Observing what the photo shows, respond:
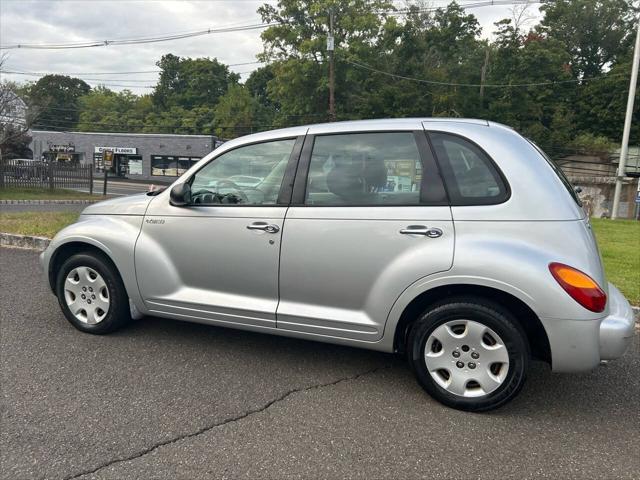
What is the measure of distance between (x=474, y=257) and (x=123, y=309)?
2.84m

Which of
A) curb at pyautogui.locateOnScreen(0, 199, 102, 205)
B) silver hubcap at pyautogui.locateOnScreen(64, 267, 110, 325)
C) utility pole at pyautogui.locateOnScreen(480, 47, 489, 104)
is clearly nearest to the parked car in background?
curb at pyautogui.locateOnScreen(0, 199, 102, 205)

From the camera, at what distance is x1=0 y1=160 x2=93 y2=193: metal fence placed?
22.0m

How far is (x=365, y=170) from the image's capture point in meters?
3.26

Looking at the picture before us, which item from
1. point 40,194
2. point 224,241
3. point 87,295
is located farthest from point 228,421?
point 40,194

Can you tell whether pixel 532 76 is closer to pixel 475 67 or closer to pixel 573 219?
pixel 475 67

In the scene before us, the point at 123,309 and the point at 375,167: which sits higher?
the point at 375,167

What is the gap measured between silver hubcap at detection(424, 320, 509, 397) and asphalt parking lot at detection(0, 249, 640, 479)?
192 mm

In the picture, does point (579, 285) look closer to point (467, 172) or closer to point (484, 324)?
point (484, 324)

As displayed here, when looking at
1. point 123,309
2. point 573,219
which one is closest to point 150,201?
point 123,309

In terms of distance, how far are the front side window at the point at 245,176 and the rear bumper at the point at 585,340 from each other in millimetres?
1980

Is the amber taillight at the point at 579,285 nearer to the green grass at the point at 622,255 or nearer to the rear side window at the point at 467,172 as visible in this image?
the rear side window at the point at 467,172

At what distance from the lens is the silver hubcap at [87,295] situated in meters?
3.98

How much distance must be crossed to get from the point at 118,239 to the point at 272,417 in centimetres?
195

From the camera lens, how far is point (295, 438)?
2658 millimetres
